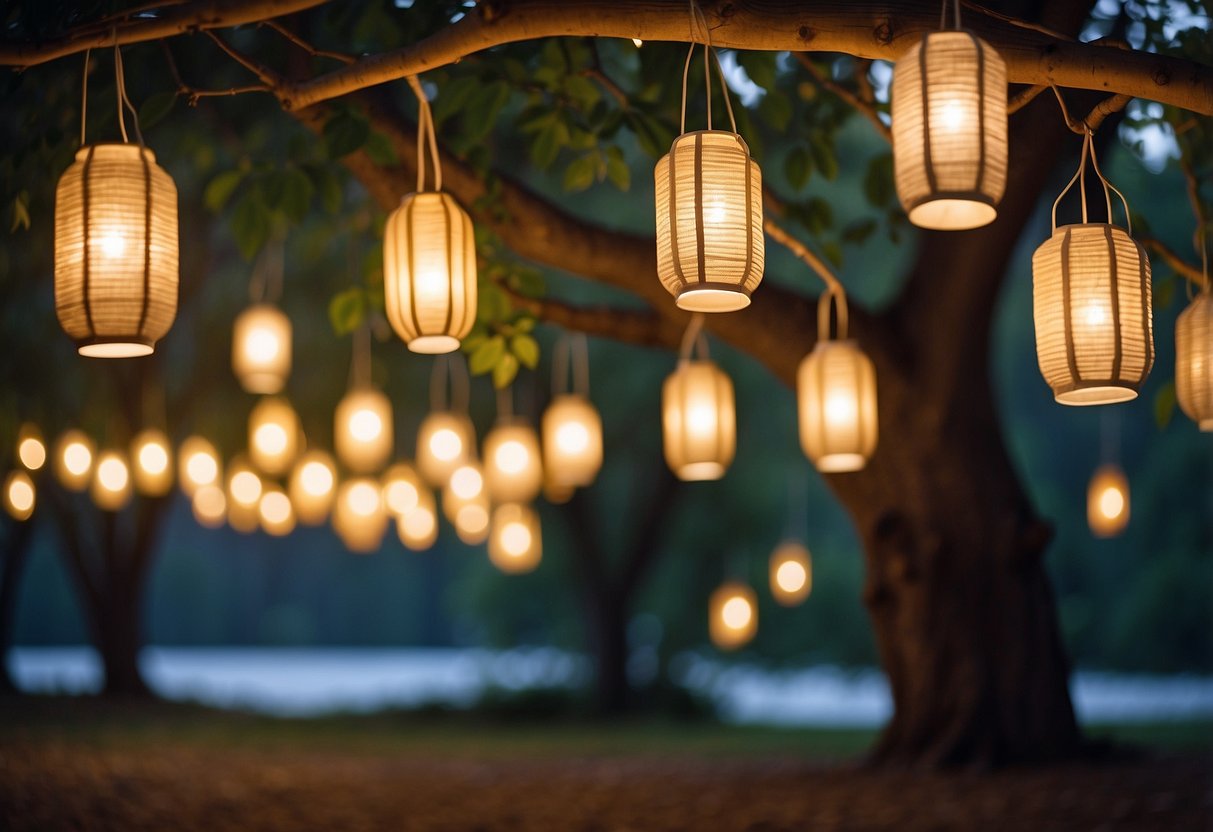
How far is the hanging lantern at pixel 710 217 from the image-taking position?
2650mm

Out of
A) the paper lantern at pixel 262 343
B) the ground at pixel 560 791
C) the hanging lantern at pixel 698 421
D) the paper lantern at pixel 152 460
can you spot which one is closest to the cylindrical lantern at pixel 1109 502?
the ground at pixel 560 791

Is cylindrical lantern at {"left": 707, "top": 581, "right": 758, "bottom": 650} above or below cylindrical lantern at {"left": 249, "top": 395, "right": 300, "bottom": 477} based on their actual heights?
below

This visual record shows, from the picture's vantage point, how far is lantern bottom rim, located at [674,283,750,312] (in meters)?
2.66

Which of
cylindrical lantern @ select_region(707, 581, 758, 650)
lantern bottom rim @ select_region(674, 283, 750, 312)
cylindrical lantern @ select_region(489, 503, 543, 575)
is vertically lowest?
cylindrical lantern @ select_region(707, 581, 758, 650)

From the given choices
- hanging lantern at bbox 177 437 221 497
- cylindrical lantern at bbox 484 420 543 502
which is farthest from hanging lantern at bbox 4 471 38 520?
cylindrical lantern at bbox 484 420 543 502

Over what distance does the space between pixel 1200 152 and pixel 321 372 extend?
831 cm

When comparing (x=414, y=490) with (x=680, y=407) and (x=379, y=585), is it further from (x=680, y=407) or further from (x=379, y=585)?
(x=379, y=585)

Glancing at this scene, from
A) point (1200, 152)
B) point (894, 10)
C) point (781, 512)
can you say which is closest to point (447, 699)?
point (781, 512)

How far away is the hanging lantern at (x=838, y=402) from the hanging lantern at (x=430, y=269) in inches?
67.7

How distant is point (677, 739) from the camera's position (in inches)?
401

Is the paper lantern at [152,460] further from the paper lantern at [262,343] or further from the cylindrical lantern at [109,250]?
the cylindrical lantern at [109,250]

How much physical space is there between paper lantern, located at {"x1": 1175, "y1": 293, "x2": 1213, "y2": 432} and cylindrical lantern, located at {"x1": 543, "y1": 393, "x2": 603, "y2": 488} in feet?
11.9

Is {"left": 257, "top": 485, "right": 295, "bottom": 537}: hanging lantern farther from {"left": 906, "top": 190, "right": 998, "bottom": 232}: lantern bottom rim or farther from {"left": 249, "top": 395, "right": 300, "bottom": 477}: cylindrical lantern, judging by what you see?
{"left": 906, "top": 190, "right": 998, "bottom": 232}: lantern bottom rim

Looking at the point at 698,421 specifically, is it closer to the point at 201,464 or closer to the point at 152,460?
the point at 152,460
